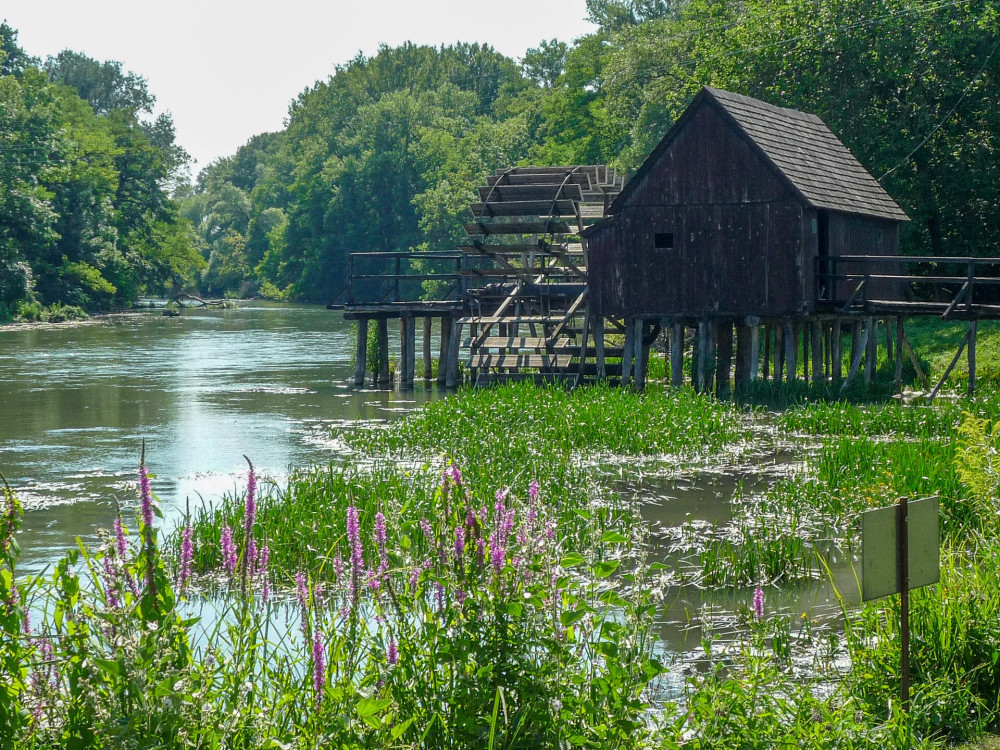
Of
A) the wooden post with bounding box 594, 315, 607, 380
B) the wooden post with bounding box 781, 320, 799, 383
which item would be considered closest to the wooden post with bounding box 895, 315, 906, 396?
the wooden post with bounding box 781, 320, 799, 383

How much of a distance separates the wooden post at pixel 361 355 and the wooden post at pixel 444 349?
6.62ft

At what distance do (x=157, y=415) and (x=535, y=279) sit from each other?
565 inches

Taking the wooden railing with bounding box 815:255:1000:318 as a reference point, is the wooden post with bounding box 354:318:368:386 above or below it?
below

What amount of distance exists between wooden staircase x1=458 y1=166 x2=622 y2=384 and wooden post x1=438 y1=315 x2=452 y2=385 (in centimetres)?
79

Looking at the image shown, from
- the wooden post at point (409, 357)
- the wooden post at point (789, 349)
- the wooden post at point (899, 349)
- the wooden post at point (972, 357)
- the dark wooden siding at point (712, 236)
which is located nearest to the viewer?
the wooden post at point (972, 357)

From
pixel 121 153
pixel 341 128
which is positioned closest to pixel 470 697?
pixel 121 153

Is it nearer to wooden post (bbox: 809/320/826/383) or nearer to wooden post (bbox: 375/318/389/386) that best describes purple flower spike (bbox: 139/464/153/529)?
wooden post (bbox: 809/320/826/383)

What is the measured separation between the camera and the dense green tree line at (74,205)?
65.4 metres

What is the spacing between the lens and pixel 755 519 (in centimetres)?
1272

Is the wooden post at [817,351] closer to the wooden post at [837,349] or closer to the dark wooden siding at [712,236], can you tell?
the wooden post at [837,349]

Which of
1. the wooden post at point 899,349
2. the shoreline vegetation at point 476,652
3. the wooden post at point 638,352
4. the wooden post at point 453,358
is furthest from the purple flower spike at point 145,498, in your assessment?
the wooden post at point 453,358

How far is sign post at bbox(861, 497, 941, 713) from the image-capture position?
5.97 m

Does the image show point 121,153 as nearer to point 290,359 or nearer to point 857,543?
point 290,359

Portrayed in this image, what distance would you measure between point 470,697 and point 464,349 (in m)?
40.1
